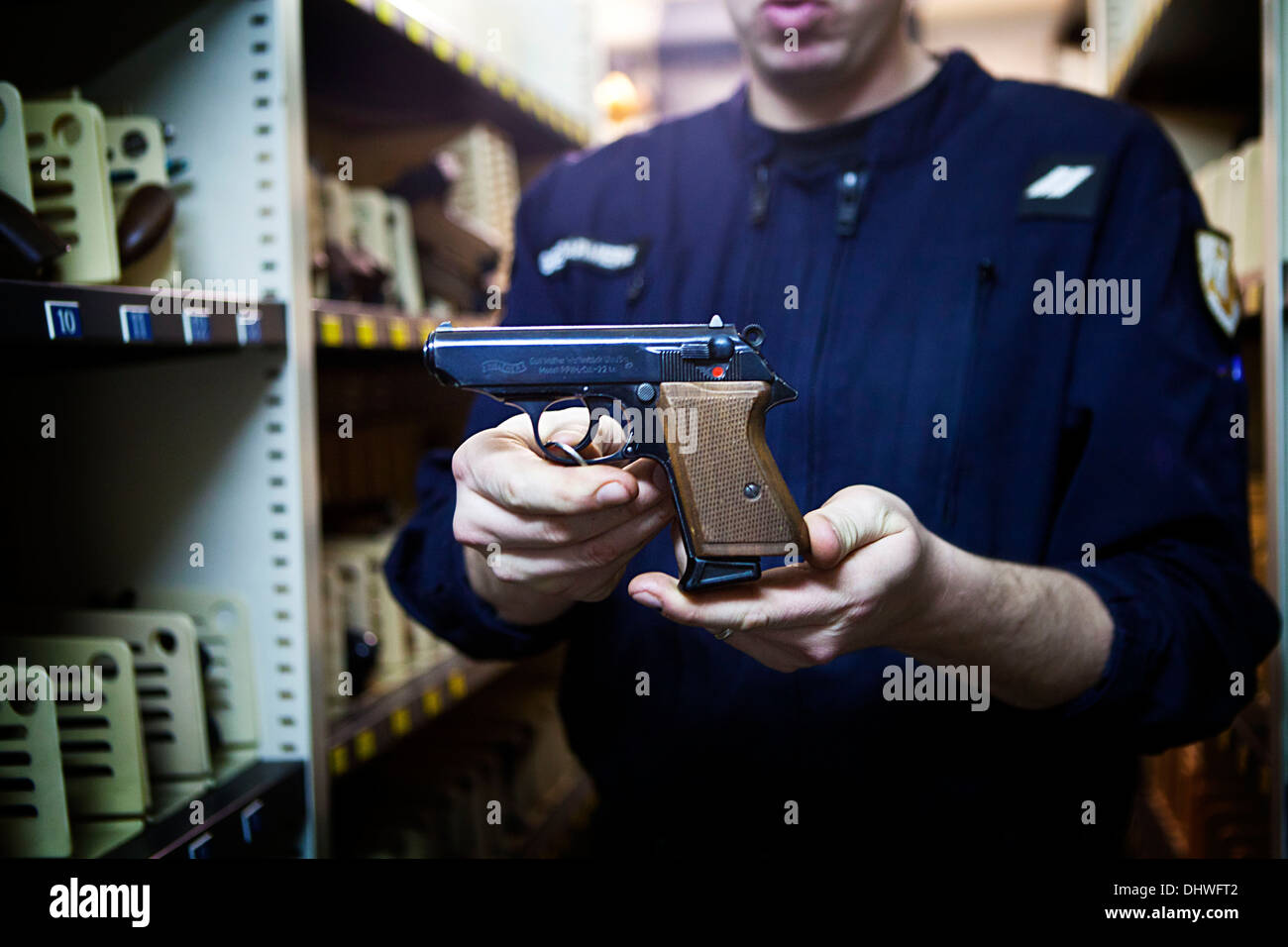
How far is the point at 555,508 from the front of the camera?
69 centimetres

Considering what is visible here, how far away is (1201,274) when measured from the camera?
100 centimetres

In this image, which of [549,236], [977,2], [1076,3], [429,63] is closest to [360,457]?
[429,63]

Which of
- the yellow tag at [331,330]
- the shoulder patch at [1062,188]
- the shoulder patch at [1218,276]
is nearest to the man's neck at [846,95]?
the shoulder patch at [1062,188]

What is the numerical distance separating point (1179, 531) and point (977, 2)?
4790 mm

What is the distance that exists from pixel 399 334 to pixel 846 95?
98cm

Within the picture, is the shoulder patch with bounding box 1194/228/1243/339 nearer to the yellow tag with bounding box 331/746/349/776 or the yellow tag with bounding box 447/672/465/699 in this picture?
the yellow tag with bounding box 331/746/349/776

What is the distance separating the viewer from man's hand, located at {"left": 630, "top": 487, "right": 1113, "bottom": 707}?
0.70m

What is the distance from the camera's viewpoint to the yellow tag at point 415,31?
1.65 meters

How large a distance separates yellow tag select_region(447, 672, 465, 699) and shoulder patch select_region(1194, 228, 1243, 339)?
1454 millimetres

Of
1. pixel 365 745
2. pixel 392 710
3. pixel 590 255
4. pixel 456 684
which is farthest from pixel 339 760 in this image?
pixel 590 255

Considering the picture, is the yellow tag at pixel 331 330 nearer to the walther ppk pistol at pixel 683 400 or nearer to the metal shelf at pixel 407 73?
the metal shelf at pixel 407 73

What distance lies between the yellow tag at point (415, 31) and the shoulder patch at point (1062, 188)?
46.0 inches

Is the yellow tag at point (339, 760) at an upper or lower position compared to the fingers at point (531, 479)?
lower
